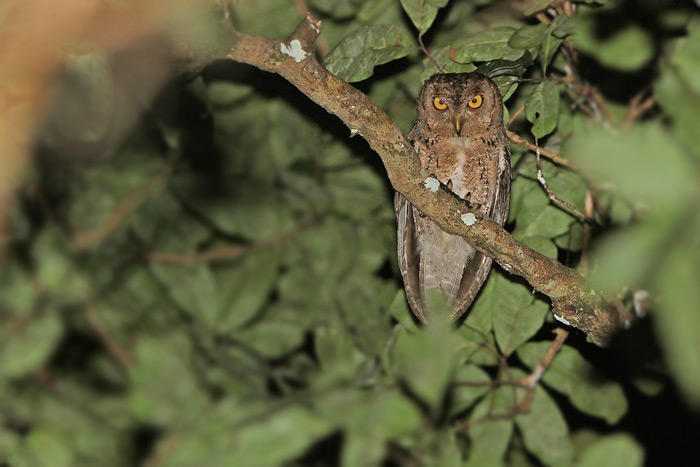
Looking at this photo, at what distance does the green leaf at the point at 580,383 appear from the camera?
81.2 inches

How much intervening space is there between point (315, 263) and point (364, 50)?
845mm

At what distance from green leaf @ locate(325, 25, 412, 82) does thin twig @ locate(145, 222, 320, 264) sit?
0.66 metres

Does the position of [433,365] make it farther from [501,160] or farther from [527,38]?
[501,160]

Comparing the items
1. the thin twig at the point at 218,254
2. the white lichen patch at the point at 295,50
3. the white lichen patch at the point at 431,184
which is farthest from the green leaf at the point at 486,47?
the thin twig at the point at 218,254

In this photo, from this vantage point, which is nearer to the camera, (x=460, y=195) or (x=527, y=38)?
(x=527, y=38)

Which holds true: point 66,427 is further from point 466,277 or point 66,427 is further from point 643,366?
point 466,277

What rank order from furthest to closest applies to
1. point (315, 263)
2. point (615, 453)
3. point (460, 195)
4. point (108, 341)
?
point (460, 195), point (315, 263), point (108, 341), point (615, 453)

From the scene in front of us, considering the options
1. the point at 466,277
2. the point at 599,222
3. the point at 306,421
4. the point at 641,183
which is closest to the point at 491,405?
the point at 599,222

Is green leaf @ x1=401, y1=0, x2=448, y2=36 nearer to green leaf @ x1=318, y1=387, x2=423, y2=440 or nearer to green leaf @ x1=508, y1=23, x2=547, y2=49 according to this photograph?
green leaf @ x1=508, y1=23, x2=547, y2=49

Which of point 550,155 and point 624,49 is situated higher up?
point 624,49

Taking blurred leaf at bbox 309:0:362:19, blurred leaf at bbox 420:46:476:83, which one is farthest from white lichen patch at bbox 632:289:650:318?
blurred leaf at bbox 309:0:362:19

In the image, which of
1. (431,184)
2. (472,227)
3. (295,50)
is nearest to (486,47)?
(431,184)

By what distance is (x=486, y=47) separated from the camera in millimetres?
2137

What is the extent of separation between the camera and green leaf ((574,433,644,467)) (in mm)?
1090
